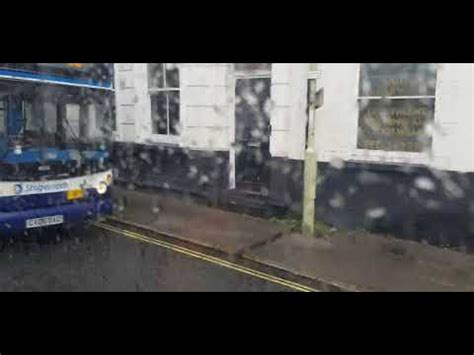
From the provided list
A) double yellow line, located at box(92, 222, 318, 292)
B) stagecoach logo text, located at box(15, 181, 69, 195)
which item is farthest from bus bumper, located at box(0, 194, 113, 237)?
double yellow line, located at box(92, 222, 318, 292)

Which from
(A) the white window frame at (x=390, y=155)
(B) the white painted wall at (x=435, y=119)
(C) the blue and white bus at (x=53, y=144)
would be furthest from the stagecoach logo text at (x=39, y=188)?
(A) the white window frame at (x=390, y=155)

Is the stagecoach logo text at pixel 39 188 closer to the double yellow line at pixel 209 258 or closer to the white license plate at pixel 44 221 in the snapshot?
the white license plate at pixel 44 221

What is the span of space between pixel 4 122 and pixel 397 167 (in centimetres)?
580

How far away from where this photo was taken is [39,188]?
608 centimetres

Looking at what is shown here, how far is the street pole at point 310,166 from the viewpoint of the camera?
675 cm

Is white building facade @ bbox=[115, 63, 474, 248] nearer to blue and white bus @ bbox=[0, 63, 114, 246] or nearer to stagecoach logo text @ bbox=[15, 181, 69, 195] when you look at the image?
blue and white bus @ bbox=[0, 63, 114, 246]

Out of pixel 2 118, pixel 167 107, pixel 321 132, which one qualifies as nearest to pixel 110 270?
pixel 2 118

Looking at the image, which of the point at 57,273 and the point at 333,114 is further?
the point at 333,114

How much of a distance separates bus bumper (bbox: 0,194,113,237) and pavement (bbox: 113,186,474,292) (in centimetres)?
93

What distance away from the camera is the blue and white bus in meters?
5.81

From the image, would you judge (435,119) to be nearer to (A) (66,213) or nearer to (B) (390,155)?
(B) (390,155)

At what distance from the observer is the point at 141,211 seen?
8602 mm
